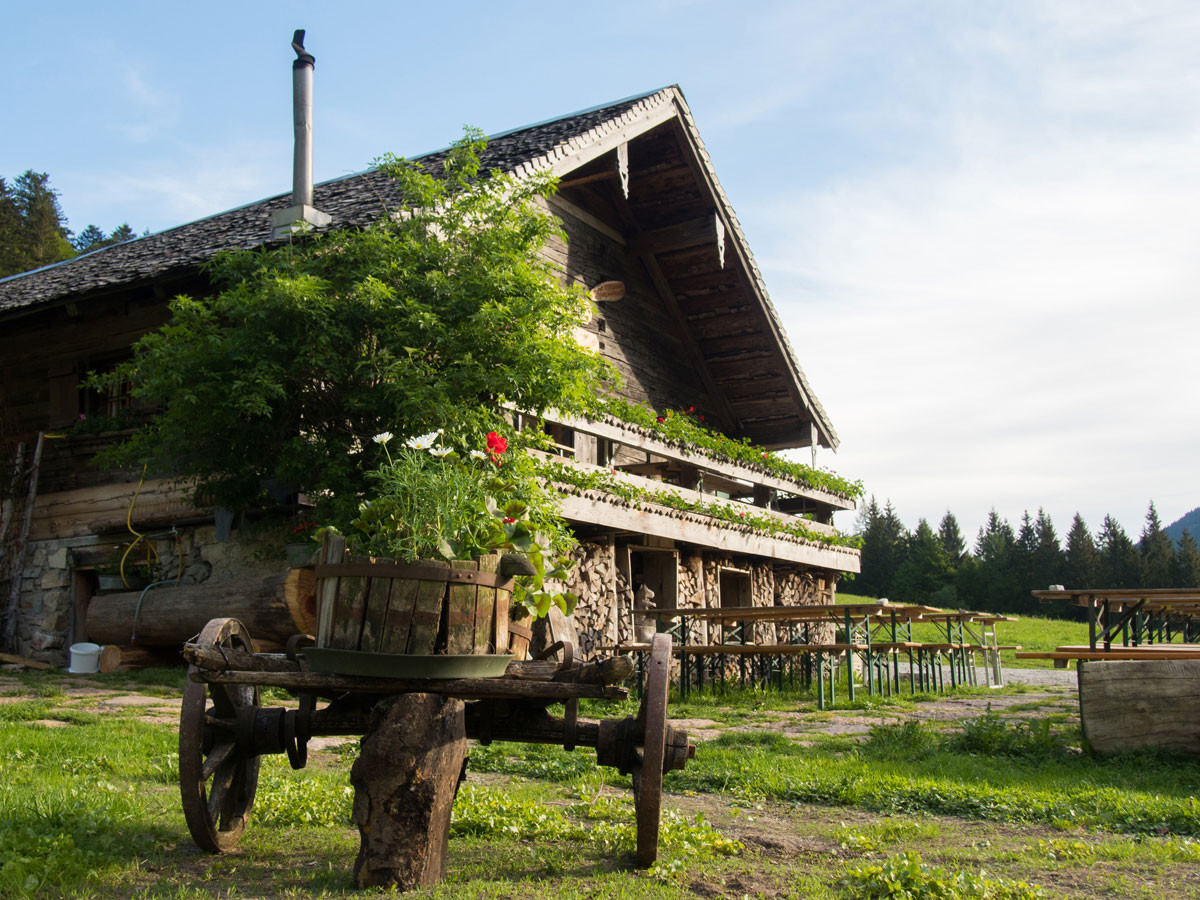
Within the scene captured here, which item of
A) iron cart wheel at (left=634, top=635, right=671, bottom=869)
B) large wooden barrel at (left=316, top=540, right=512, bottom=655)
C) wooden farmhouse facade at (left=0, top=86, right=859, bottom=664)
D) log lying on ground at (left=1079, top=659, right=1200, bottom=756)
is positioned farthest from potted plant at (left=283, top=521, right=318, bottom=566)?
log lying on ground at (left=1079, top=659, right=1200, bottom=756)

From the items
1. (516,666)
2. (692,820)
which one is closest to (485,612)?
(516,666)

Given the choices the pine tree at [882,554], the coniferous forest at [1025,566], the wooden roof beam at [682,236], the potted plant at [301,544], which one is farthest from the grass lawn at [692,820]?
the pine tree at [882,554]

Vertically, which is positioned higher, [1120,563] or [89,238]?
[89,238]

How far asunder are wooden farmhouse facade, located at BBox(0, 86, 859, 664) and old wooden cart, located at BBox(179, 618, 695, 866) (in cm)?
642

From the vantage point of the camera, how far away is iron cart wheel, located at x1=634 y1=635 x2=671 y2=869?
3787 mm

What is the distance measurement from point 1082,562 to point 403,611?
60760 mm

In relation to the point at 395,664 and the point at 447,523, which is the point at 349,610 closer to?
the point at 395,664

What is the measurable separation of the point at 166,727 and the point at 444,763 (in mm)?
4645

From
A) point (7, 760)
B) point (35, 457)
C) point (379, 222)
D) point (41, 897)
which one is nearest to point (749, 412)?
point (379, 222)

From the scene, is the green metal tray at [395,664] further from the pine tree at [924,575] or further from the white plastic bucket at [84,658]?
the pine tree at [924,575]

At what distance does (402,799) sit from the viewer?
11.7 ft

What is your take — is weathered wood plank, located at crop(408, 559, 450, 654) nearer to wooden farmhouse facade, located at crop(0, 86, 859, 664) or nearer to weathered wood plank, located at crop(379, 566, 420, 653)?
weathered wood plank, located at crop(379, 566, 420, 653)

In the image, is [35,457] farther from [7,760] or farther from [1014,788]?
[1014,788]

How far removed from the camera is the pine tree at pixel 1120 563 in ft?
184
